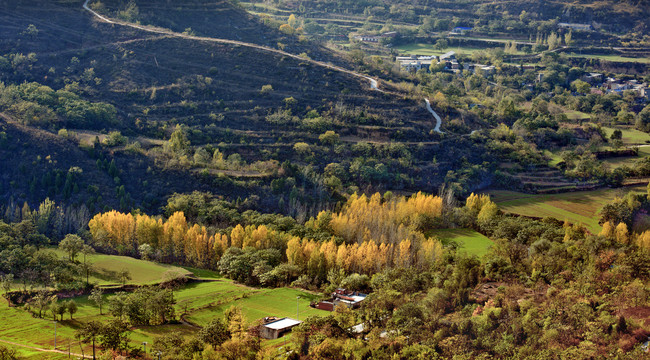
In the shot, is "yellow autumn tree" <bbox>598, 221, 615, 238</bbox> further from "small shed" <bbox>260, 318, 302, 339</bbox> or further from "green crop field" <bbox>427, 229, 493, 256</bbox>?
"small shed" <bbox>260, 318, 302, 339</bbox>

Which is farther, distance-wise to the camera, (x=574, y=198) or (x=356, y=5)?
(x=356, y=5)

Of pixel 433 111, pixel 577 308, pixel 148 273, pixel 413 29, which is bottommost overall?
pixel 148 273

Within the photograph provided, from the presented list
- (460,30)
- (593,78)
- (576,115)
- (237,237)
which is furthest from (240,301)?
(460,30)

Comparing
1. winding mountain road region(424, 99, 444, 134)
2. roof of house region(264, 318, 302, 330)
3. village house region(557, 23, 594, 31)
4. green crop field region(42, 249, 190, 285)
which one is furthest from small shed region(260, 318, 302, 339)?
village house region(557, 23, 594, 31)

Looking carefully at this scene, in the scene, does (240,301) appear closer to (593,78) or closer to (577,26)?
→ (593,78)

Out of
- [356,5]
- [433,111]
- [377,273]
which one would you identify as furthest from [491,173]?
[356,5]

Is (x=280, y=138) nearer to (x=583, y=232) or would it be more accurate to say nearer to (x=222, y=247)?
(x=222, y=247)
